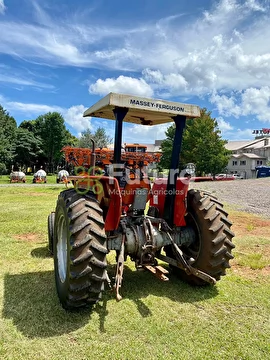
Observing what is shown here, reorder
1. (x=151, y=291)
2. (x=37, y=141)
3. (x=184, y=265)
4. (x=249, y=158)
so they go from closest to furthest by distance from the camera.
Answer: (x=184, y=265) → (x=151, y=291) → (x=37, y=141) → (x=249, y=158)

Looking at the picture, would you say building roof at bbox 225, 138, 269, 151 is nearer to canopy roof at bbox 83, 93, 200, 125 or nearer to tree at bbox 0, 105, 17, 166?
tree at bbox 0, 105, 17, 166

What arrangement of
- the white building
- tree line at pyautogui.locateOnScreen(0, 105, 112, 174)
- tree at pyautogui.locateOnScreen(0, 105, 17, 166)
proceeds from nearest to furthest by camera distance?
1. tree at pyautogui.locateOnScreen(0, 105, 17, 166)
2. tree line at pyautogui.locateOnScreen(0, 105, 112, 174)
3. the white building

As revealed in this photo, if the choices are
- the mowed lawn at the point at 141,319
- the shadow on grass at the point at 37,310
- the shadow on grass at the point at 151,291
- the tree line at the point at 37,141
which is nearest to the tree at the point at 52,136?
the tree line at the point at 37,141

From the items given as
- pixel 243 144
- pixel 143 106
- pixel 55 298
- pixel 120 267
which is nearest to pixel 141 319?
pixel 120 267

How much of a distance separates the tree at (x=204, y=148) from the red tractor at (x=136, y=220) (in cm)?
3841

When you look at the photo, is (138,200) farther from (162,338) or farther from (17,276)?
(17,276)

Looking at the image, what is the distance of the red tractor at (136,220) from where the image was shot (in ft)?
11.8

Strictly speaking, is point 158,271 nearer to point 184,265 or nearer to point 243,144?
point 184,265

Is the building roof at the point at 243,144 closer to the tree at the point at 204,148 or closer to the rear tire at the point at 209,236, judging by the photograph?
the tree at the point at 204,148

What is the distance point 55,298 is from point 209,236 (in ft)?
7.57

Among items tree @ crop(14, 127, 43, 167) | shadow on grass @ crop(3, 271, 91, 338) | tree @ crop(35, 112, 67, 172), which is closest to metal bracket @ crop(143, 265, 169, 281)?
shadow on grass @ crop(3, 271, 91, 338)

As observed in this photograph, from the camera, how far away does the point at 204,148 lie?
43625 mm

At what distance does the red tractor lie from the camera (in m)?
3.59

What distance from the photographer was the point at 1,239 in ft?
23.6
